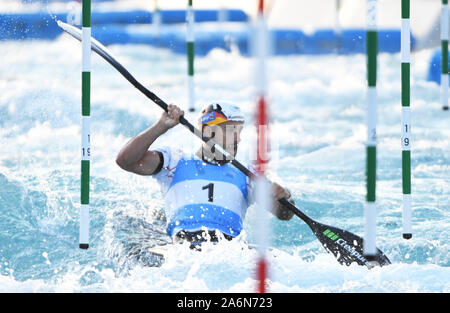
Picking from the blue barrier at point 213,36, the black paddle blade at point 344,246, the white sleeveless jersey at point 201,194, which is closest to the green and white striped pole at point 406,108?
the black paddle blade at point 344,246

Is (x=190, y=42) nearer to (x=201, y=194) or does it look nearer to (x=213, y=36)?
(x=201, y=194)

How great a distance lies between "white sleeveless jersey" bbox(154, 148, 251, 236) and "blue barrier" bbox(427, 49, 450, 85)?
31.3 ft

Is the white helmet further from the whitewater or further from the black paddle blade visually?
the black paddle blade

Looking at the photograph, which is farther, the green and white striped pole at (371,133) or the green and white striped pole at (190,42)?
the green and white striped pole at (190,42)

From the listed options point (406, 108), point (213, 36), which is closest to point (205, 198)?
point (406, 108)

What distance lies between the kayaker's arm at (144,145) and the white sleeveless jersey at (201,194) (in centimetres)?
16

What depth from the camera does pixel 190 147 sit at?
8.27m

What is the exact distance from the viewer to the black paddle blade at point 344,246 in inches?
186

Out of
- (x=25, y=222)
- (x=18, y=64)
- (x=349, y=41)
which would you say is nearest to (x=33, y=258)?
(x=25, y=222)

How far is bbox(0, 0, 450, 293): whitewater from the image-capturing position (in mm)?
4270

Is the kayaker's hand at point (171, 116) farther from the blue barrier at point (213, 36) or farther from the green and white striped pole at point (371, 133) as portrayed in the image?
the blue barrier at point (213, 36)

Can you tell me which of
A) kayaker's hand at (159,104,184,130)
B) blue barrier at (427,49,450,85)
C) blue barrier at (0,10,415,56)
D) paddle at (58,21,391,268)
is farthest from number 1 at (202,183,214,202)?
blue barrier at (0,10,415,56)
